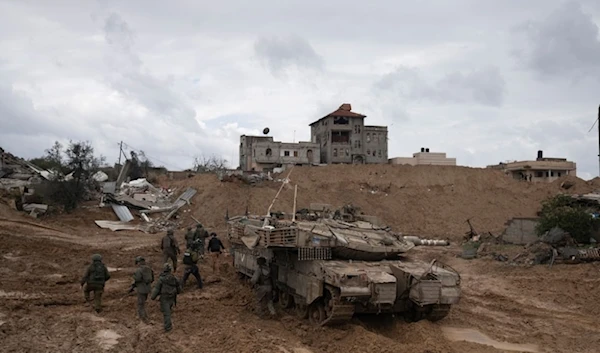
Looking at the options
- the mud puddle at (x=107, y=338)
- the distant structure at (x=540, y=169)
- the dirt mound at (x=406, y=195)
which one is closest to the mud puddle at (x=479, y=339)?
the mud puddle at (x=107, y=338)

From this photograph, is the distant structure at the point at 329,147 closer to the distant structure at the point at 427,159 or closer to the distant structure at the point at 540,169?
the distant structure at the point at 427,159

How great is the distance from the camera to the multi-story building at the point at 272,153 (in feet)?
177

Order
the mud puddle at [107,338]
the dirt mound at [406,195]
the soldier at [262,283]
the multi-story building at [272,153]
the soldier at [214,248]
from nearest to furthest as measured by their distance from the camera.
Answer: the mud puddle at [107,338]
the soldier at [262,283]
the soldier at [214,248]
the dirt mound at [406,195]
the multi-story building at [272,153]

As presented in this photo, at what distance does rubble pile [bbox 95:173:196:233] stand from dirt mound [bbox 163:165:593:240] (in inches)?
55.3

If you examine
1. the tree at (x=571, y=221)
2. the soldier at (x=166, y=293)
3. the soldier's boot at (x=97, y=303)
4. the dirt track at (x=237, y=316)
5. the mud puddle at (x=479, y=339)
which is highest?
the tree at (x=571, y=221)

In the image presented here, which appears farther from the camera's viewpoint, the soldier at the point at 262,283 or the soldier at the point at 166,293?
the soldier at the point at 262,283

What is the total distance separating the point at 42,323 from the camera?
10.2 m

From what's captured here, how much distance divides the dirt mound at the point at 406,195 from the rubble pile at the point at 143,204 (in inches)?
55.3

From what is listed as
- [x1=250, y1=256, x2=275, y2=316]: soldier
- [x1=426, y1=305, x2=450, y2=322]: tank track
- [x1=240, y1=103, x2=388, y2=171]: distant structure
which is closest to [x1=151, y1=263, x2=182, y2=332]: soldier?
[x1=250, y1=256, x2=275, y2=316]: soldier

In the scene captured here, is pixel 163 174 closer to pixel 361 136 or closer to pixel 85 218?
pixel 85 218

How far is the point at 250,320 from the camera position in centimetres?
1147

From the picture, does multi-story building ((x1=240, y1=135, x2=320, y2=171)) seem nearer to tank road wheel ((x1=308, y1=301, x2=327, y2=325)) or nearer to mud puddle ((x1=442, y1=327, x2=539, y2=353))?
tank road wheel ((x1=308, y1=301, x2=327, y2=325))

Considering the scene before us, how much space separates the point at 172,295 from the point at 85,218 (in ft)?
73.6

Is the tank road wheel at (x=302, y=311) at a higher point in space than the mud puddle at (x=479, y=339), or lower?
higher
